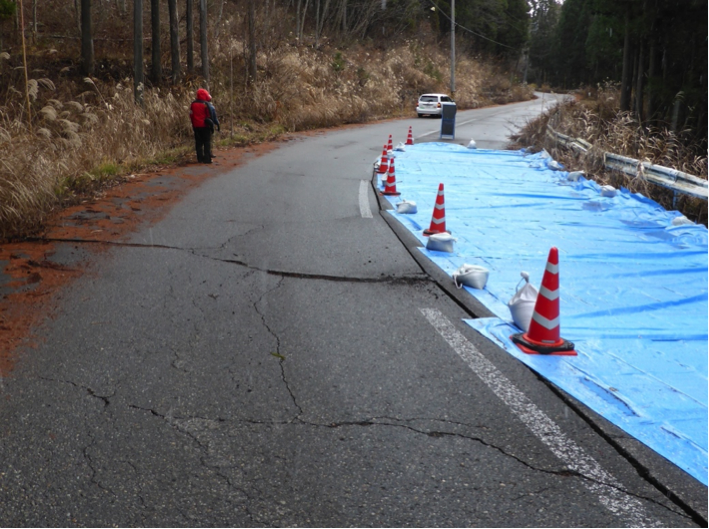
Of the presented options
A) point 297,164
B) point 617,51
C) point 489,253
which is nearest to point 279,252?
point 489,253

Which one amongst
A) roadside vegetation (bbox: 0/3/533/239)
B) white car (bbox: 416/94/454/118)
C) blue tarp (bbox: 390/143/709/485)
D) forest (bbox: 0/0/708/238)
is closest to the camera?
blue tarp (bbox: 390/143/709/485)

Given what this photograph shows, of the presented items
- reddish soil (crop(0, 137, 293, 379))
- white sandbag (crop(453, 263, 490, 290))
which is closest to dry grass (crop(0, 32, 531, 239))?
reddish soil (crop(0, 137, 293, 379))

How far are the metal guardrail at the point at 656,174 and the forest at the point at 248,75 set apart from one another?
27.8 inches

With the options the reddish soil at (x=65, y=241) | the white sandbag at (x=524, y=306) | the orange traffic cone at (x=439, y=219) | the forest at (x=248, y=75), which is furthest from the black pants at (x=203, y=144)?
the white sandbag at (x=524, y=306)

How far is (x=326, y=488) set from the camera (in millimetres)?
3043

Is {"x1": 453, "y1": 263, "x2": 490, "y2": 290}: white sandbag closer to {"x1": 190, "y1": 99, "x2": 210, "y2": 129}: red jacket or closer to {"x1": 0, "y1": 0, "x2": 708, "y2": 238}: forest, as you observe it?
{"x1": 0, "y1": 0, "x2": 708, "y2": 238}: forest

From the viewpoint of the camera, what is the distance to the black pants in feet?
46.6

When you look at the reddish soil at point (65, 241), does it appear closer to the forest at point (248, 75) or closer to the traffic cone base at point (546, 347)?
the forest at point (248, 75)

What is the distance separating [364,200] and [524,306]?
6.05 metres

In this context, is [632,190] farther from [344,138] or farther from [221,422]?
[344,138]

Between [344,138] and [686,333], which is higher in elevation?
[344,138]

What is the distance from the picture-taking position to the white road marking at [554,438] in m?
2.98

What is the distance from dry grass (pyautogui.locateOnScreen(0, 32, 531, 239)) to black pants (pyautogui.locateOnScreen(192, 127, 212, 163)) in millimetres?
773

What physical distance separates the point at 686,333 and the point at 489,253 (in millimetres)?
2821
